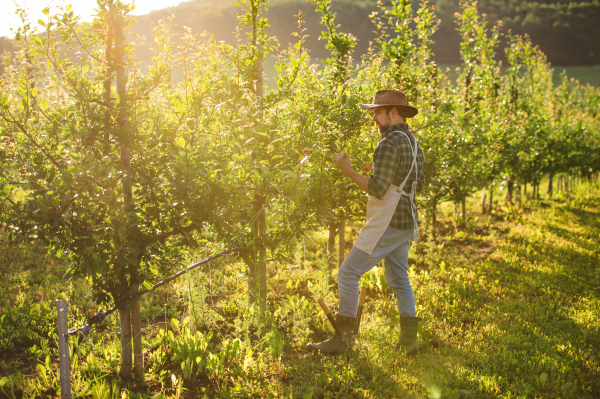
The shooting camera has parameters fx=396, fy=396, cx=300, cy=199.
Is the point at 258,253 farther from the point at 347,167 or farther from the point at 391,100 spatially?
the point at 391,100

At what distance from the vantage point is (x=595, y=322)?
4359mm

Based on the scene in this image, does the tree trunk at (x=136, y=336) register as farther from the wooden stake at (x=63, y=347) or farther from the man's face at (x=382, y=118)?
the man's face at (x=382, y=118)

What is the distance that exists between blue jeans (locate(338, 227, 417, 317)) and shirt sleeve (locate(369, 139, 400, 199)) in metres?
0.44

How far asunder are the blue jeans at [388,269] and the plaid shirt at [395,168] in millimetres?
139

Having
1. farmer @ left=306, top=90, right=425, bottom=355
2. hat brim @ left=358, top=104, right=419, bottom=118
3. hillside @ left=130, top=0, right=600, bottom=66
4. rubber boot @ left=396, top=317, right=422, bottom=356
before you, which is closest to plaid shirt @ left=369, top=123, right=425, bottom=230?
farmer @ left=306, top=90, right=425, bottom=355

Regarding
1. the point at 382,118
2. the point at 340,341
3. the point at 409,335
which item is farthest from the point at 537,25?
the point at 340,341

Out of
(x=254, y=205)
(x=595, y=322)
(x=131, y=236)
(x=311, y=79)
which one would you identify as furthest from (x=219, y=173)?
(x=595, y=322)

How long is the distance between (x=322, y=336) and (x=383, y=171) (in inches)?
76.9

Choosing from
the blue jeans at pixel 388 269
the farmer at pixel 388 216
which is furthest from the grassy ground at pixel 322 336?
the blue jeans at pixel 388 269

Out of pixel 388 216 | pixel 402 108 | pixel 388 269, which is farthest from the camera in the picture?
pixel 388 269

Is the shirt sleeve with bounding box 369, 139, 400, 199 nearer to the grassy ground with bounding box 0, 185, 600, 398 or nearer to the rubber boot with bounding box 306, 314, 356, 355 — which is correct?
the grassy ground with bounding box 0, 185, 600, 398

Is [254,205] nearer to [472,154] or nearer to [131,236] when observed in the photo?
[131,236]

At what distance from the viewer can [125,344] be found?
10.4ft

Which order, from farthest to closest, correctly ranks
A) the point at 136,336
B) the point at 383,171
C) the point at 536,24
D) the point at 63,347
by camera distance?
1. the point at 536,24
2. the point at 383,171
3. the point at 136,336
4. the point at 63,347
